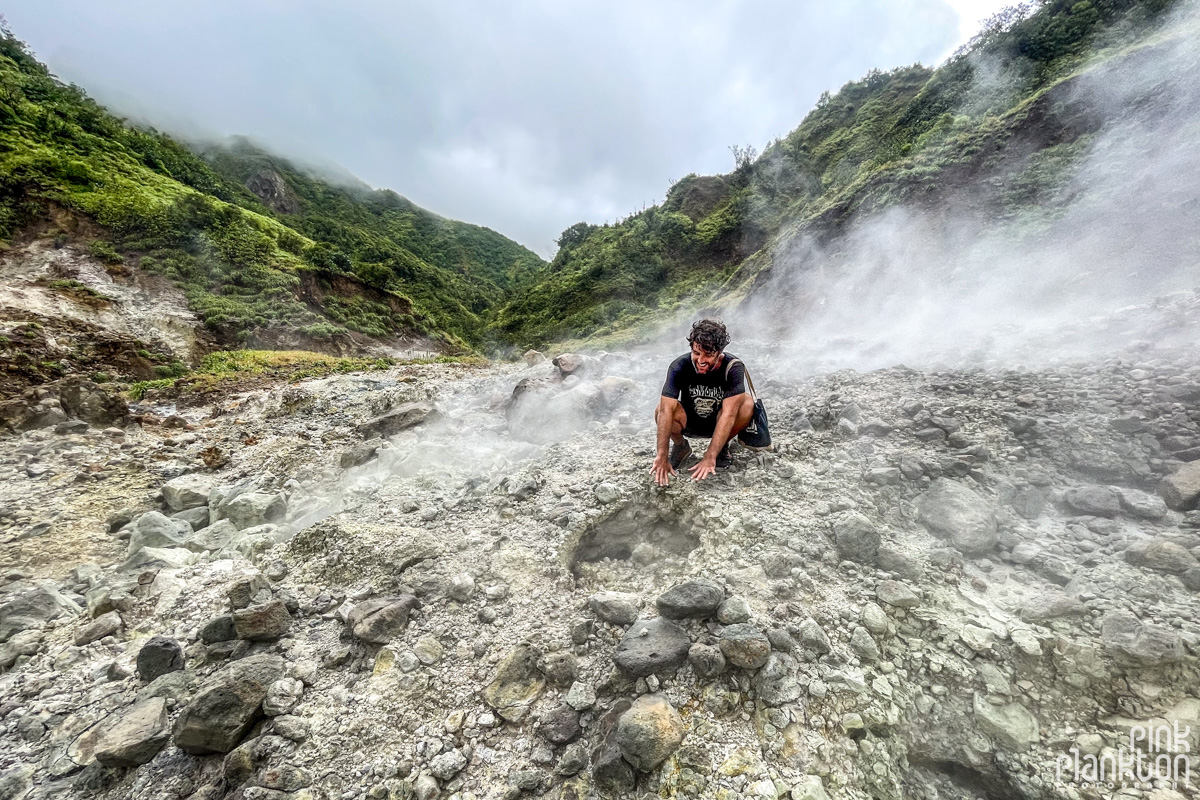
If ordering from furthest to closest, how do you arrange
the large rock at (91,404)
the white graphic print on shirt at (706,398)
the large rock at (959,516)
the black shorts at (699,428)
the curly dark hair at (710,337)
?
1. the large rock at (91,404)
2. the black shorts at (699,428)
3. the white graphic print on shirt at (706,398)
4. the curly dark hair at (710,337)
5. the large rock at (959,516)

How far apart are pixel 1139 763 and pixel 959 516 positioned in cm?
131

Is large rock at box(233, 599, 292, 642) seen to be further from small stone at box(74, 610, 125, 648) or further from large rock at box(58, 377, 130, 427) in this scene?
large rock at box(58, 377, 130, 427)

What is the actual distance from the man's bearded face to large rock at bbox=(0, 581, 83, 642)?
4.62m

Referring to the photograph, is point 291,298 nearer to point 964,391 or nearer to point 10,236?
point 10,236

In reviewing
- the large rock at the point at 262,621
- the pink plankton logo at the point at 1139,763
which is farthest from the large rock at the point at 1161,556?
the large rock at the point at 262,621

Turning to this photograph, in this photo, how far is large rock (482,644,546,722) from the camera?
1.98 m

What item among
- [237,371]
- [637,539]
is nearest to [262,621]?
[637,539]

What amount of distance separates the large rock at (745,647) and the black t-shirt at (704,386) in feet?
6.08

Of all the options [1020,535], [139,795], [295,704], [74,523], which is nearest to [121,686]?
[139,795]

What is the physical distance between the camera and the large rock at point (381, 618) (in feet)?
7.51

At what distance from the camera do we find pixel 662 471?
134 inches

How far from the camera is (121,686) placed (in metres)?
2.19

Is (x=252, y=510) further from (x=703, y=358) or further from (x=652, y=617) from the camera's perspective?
(x=703, y=358)

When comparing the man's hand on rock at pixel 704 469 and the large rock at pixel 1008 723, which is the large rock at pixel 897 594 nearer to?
the large rock at pixel 1008 723
